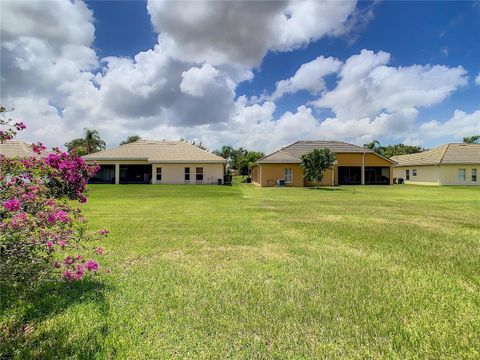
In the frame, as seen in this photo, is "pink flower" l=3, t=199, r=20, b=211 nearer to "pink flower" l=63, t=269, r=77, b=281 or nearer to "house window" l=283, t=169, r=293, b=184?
"pink flower" l=63, t=269, r=77, b=281

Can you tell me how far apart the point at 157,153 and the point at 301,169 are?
17.0 m

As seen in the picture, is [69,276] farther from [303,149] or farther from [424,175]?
[424,175]

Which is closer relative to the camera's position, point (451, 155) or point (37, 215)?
point (37, 215)

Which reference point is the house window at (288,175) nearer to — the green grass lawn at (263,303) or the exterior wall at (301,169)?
the exterior wall at (301,169)

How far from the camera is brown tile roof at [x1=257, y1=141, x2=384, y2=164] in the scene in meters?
33.2

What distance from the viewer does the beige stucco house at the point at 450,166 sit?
3606cm

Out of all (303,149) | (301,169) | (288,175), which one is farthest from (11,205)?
(303,149)

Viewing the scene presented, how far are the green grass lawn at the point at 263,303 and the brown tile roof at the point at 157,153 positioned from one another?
85.3 feet

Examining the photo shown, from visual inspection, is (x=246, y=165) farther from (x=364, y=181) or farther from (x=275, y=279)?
(x=275, y=279)

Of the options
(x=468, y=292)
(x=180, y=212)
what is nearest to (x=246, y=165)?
(x=180, y=212)

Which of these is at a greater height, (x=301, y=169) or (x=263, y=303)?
(x=301, y=169)

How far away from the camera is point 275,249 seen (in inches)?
267

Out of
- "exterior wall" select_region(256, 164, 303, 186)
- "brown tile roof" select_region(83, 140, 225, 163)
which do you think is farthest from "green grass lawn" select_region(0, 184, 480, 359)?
"brown tile roof" select_region(83, 140, 225, 163)

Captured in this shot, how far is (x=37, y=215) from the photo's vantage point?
11.1 ft
